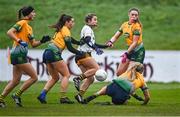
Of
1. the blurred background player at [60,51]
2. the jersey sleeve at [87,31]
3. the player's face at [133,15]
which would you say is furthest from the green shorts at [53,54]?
the player's face at [133,15]

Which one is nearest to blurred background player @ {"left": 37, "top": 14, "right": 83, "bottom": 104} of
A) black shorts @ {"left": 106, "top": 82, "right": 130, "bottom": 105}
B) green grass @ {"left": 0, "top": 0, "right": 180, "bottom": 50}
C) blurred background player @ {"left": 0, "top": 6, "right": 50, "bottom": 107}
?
blurred background player @ {"left": 0, "top": 6, "right": 50, "bottom": 107}

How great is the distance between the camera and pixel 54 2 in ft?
131

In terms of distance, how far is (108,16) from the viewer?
3934 cm

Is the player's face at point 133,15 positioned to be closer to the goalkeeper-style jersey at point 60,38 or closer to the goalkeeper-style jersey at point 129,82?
the goalkeeper-style jersey at point 129,82

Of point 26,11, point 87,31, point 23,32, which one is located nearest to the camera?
point 23,32

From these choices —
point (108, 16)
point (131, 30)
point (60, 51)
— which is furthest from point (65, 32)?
point (108, 16)

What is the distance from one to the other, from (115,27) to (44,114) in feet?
72.8

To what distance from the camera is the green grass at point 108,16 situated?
37469mm

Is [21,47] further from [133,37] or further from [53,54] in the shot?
[133,37]

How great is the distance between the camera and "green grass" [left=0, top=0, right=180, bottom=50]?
123 ft

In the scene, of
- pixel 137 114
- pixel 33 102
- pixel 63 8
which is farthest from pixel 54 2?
pixel 137 114

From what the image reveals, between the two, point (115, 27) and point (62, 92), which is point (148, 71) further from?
point (62, 92)

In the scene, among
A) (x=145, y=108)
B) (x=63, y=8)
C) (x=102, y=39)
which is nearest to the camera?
(x=145, y=108)

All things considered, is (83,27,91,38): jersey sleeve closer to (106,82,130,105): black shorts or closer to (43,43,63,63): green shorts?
(43,43,63,63): green shorts
